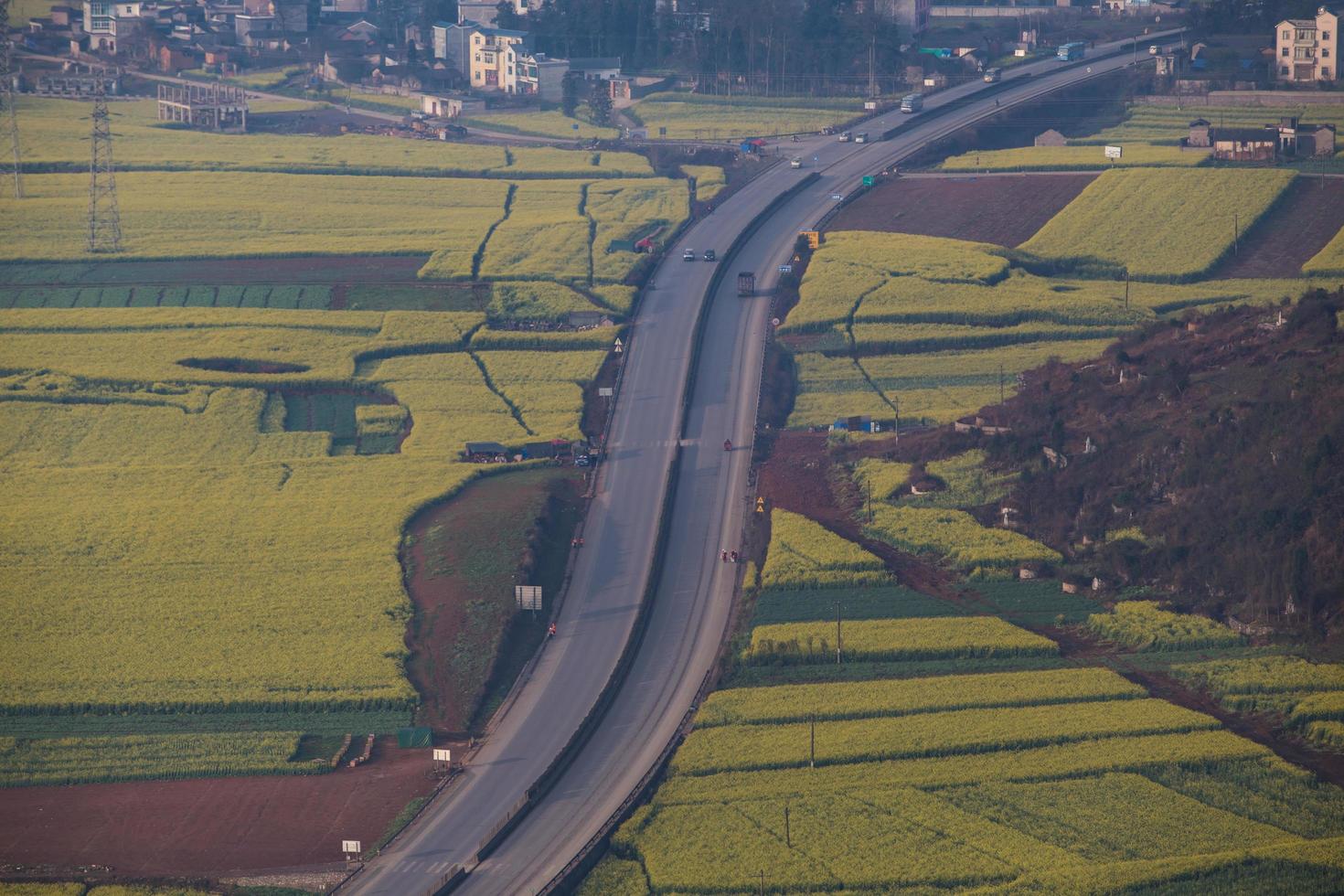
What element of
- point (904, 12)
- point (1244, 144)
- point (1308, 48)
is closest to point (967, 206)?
point (1244, 144)

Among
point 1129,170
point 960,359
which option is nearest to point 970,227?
point 1129,170

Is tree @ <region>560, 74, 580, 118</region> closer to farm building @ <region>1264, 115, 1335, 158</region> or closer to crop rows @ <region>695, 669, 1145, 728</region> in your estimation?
farm building @ <region>1264, 115, 1335, 158</region>

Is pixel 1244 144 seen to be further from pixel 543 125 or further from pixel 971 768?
pixel 971 768

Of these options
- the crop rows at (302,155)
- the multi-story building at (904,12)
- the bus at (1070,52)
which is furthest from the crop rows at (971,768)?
the multi-story building at (904,12)

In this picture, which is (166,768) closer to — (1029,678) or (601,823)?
(601,823)

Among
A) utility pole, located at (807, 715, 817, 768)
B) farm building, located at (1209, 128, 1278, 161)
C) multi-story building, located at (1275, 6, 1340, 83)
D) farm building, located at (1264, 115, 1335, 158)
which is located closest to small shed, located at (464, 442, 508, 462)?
utility pole, located at (807, 715, 817, 768)

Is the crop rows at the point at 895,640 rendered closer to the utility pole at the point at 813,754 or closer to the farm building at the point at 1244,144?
the utility pole at the point at 813,754
